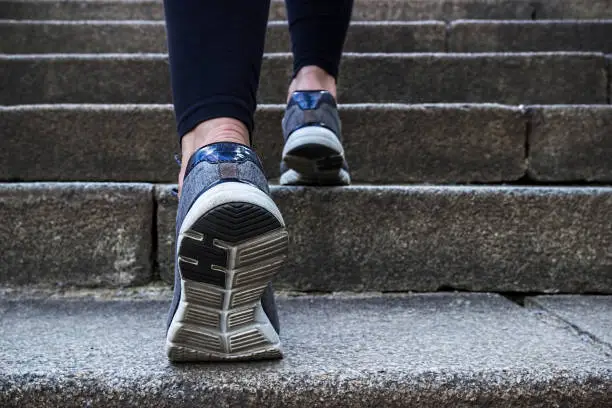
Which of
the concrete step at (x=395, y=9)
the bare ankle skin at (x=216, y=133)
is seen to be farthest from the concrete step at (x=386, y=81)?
the bare ankle skin at (x=216, y=133)

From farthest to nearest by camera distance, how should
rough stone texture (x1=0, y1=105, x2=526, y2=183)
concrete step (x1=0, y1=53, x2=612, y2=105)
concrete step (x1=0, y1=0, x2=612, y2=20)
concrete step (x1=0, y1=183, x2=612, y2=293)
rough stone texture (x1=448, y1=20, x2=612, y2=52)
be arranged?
concrete step (x1=0, y1=0, x2=612, y2=20) < rough stone texture (x1=448, y1=20, x2=612, y2=52) < concrete step (x1=0, y1=53, x2=612, y2=105) < rough stone texture (x1=0, y1=105, x2=526, y2=183) < concrete step (x1=0, y1=183, x2=612, y2=293)

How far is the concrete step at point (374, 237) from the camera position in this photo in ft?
4.14

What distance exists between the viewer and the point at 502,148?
159 cm

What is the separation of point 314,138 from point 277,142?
43 centimetres

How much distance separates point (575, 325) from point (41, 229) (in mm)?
979

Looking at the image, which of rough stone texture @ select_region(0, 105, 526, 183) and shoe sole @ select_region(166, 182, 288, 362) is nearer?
shoe sole @ select_region(166, 182, 288, 362)

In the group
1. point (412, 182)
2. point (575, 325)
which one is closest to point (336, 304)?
point (575, 325)

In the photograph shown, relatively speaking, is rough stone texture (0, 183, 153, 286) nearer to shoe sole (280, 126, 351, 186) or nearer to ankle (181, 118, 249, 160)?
shoe sole (280, 126, 351, 186)

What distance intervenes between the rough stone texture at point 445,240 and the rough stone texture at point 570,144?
0.34 meters

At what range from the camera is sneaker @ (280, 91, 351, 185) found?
3.83ft

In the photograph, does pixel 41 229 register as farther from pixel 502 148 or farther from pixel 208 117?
pixel 502 148

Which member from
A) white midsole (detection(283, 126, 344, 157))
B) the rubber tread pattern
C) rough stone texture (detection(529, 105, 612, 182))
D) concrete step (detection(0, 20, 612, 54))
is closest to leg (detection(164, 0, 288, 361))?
the rubber tread pattern

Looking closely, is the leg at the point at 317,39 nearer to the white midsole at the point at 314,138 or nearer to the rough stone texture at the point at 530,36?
the white midsole at the point at 314,138

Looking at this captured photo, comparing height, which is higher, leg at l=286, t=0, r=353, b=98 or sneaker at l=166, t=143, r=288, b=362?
leg at l=286, t=0, r=353, b=98
